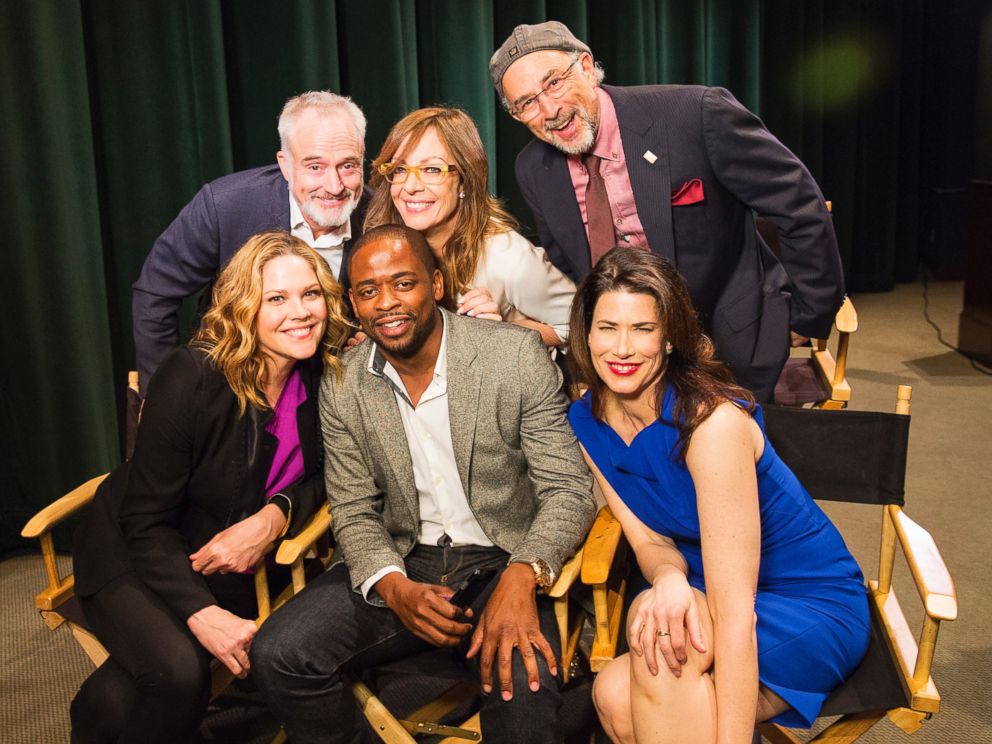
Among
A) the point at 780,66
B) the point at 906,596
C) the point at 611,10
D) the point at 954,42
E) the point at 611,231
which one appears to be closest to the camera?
the point at 611,231

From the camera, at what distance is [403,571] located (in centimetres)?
223

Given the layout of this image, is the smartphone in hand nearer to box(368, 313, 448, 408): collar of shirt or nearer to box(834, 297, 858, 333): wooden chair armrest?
box(368, 313, 448, 408): collar of shirt

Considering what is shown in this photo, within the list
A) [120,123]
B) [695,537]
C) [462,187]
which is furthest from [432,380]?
[120,123]

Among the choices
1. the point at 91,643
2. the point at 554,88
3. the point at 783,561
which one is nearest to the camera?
the point at 783,561

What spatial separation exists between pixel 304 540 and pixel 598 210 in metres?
1.11

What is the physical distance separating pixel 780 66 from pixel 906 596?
439 centimetres

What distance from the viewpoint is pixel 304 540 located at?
2256 mm

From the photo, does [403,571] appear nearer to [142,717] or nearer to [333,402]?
[333,402]

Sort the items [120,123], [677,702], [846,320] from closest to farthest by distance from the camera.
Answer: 1. [677,702]
2. [846,320]
3. [120,123]

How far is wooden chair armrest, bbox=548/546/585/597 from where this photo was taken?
6.94 feet

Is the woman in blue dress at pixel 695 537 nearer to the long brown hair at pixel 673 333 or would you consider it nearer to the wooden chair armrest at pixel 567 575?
the long brown hair at pixel 673 333

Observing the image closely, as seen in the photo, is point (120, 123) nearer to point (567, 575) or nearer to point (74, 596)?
point (74, 596)

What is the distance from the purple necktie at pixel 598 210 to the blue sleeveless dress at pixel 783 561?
647mm

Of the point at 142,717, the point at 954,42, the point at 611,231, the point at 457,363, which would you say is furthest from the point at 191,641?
the point at 954,42
